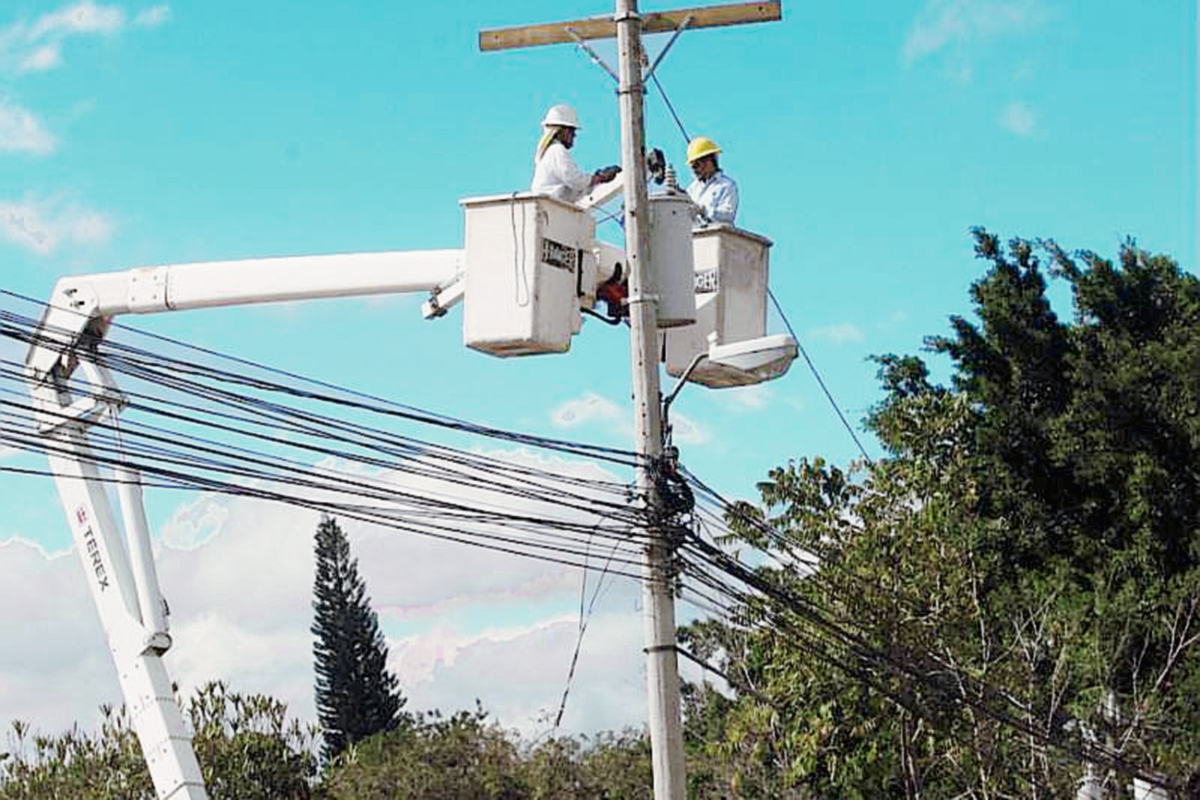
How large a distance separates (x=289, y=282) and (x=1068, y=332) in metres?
20.8

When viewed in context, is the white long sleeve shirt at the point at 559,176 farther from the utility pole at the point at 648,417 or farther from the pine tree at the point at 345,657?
the pine tree at the point at 345,657

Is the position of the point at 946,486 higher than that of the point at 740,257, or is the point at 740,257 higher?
the point at 946,486

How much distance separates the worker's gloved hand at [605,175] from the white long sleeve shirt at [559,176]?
22 cm

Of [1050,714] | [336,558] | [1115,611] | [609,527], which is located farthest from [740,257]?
[336,558]

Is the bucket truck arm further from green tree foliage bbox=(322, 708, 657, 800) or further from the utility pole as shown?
green tree foliage bbox=(322, 708, 657, 800)

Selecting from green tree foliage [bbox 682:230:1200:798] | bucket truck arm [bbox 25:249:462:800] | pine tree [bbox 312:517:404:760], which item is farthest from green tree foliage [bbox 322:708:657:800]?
bucket truck arm [bbox 25:249:462:800]

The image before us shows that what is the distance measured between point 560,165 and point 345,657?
116 feet

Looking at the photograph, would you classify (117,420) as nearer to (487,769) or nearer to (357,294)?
(357,294)

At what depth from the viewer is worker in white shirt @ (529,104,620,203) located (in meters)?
13.3

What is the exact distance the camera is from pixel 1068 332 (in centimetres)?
3300

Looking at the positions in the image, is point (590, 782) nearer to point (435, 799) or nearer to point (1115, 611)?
point (435, 799)

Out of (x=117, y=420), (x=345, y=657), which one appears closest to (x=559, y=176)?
(x=117, y=420)

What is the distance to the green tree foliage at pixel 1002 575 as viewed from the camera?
2209 centimetres

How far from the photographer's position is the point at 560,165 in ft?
43.5
